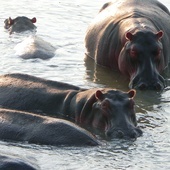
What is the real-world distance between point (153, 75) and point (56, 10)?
6.69 metres

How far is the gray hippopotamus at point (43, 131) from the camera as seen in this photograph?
8.45m

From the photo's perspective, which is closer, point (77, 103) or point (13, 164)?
point (13, 164)

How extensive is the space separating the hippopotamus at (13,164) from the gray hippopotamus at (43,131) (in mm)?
1172

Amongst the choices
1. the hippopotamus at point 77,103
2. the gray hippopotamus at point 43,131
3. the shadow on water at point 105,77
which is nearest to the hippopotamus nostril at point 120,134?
the hippopotamus at point 77,103

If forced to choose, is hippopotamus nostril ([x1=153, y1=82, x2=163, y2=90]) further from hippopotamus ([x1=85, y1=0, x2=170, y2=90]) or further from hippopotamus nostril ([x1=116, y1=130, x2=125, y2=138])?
hippopotamus nostril ([x1=116, y1=130, x2=125, y2=138])

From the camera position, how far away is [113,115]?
29.7 ft

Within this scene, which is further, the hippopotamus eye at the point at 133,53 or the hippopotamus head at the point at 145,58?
the hippopotamus eye at the point at 133,53

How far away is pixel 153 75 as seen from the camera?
1131 centimetres

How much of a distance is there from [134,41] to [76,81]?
103cm

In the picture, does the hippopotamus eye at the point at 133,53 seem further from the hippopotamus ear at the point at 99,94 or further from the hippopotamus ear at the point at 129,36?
the hippopotamus ear at the point at 99,94

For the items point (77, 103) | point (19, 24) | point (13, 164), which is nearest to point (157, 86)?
point (77, 103)

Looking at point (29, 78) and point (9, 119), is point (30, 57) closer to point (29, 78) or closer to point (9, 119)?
point (29, 78)

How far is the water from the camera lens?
26.8 ft

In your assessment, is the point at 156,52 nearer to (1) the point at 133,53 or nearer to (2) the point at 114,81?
(1) the point at 133,53
